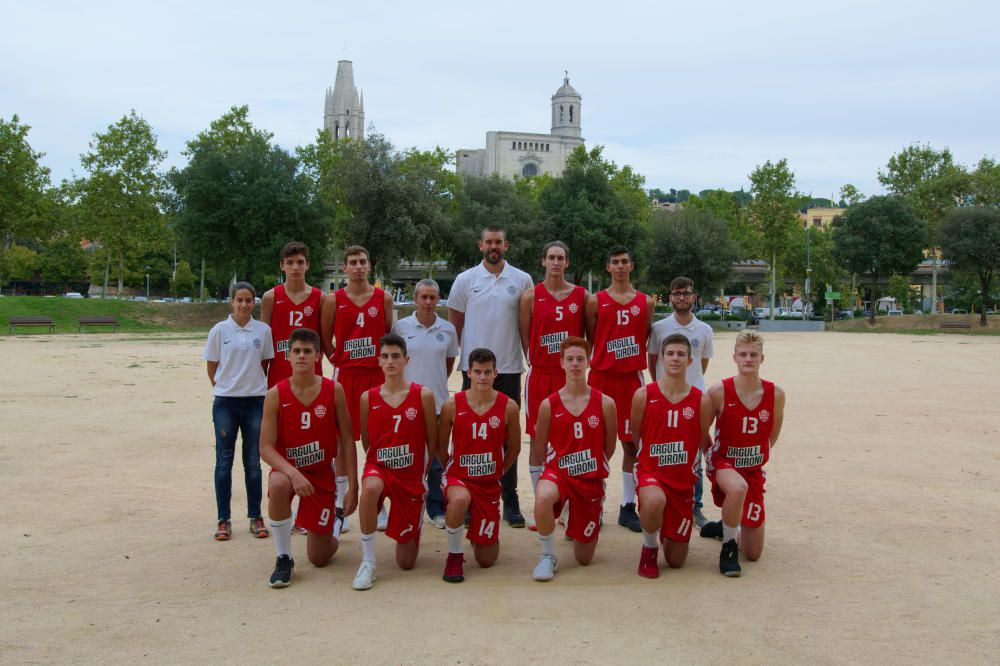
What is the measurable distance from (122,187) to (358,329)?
51968 mm

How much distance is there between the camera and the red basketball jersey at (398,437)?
6.36 meters

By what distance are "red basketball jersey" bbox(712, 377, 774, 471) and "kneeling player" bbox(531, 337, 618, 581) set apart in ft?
2.84

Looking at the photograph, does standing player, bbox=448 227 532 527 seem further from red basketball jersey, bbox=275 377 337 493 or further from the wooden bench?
the wooden bench

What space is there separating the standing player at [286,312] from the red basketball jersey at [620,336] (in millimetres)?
2487

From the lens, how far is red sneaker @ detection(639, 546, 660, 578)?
19.7ft

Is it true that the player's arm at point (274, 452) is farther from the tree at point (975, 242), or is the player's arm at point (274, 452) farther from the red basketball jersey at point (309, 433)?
the tree at point (975, 242)

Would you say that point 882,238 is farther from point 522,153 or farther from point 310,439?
point 522,153

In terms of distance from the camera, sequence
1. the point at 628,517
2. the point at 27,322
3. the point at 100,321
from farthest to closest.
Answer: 1. the point at 100,321
2. the point at 27,322
3. the point at 628,517

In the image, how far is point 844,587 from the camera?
18.9 feet

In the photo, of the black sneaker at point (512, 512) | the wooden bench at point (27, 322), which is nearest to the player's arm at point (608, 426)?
the black sneaker at point (512, 512)

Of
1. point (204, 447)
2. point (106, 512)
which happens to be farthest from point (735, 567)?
point (204, 447)

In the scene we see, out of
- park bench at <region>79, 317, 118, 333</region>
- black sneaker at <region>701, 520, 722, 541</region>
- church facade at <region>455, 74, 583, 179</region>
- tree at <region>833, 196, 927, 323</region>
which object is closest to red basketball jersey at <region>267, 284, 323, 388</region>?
black sneaker at <region>701, 520, 722, 541</region>

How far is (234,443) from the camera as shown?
7.22 m

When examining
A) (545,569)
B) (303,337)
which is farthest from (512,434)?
(303,337)
